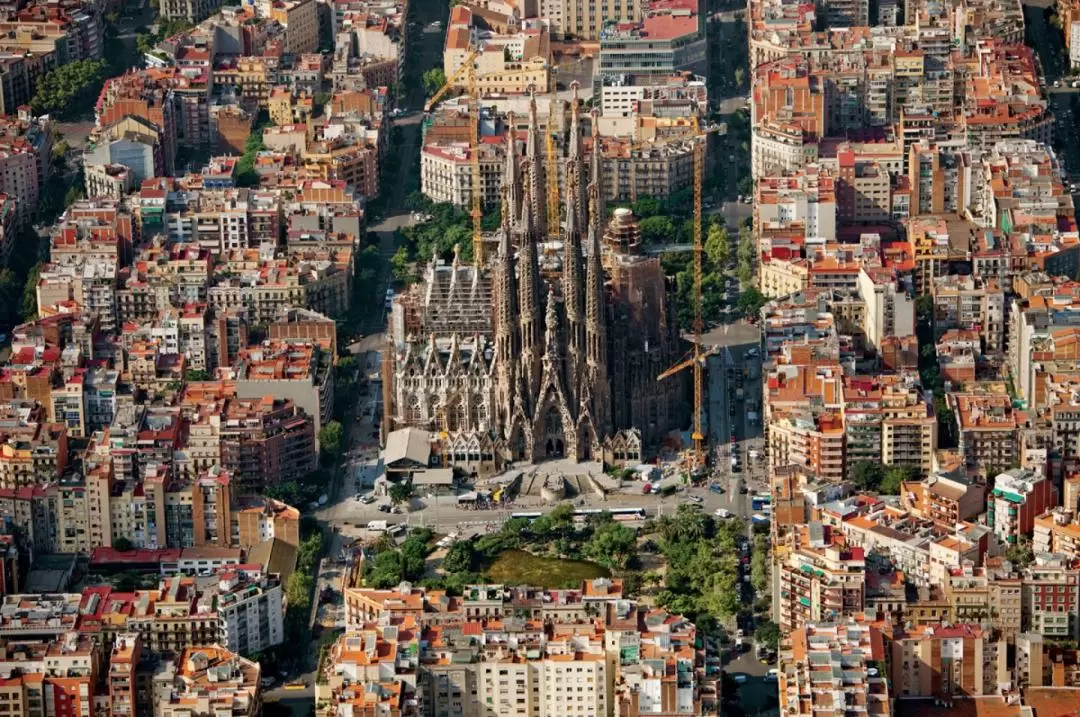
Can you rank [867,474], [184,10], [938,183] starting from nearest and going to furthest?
1. [867,474]
2. [938,183]
3. [184,10]

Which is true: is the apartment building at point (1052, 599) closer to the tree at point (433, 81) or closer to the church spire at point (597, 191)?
the church spire at point (597, 191)

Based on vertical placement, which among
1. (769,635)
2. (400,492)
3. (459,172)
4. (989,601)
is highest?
(459,172)

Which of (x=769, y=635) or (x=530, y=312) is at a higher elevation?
(x=530, y=312)

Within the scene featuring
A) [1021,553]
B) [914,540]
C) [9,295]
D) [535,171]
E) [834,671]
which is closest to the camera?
[834,671]

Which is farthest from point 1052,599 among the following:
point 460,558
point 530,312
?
point 530,312

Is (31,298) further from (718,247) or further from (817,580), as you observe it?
(817,580)

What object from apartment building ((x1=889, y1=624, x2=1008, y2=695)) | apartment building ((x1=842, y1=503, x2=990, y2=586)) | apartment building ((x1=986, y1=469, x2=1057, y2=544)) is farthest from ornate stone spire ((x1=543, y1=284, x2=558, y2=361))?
apartment building ((x1=889, y1=624, x2=1008, y2=695))
